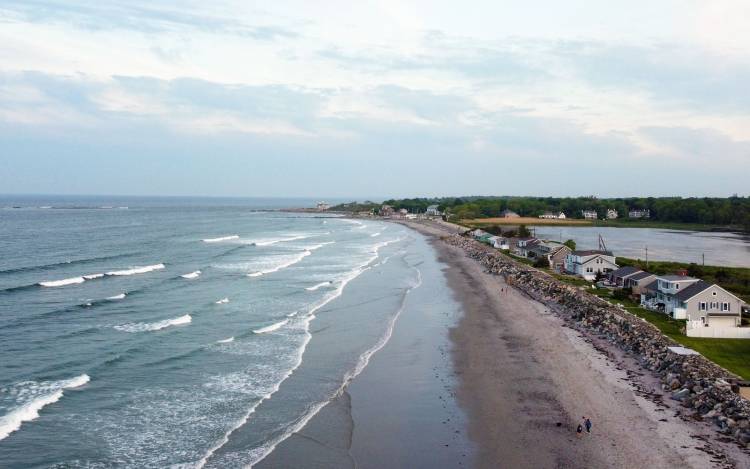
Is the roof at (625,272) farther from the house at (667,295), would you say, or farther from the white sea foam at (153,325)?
the white sea foam at (153,325)

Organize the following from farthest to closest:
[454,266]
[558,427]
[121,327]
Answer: [454,266] < [121,327] < [558,427]

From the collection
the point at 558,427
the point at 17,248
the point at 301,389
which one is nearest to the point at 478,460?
the point at 558,427

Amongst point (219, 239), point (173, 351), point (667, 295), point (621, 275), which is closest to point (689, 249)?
point (621, 275)

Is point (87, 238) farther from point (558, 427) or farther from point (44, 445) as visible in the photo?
point (558, 427)

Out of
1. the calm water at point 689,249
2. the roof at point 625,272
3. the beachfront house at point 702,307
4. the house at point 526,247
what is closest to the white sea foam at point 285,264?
the house at point 526,247

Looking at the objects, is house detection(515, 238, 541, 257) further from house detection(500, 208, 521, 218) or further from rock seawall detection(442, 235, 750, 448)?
house detection(500, 208, 521, 218)

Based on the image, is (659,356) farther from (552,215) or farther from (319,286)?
(552,215)
